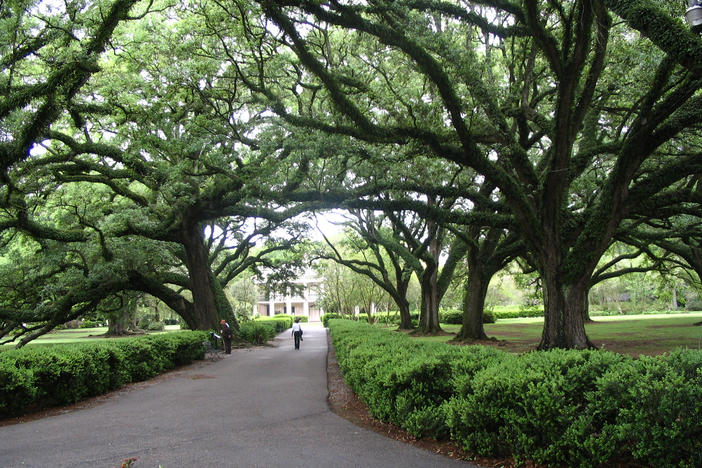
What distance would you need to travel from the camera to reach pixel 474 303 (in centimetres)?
1798

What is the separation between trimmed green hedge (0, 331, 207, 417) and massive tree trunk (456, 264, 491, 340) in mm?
10889

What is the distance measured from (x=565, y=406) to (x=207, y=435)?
4.23 m

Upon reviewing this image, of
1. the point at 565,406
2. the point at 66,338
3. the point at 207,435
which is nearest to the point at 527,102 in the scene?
the point at 565,406

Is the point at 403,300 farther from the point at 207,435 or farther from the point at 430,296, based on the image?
the point at 207,435

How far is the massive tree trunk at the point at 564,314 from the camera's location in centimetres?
1015

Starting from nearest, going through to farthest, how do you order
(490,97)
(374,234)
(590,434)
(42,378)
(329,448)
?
(590,434)
(329,448)
(42,378)
(490,97)
(374,234)

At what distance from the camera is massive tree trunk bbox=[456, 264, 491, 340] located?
1752 cm

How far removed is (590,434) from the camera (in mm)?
3830

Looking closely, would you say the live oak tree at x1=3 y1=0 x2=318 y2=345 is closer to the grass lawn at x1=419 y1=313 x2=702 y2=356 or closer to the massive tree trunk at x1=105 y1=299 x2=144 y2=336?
the grass lawn at x1=419 y1=313 x2=702 y2=356

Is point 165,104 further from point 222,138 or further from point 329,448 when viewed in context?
point 329,448

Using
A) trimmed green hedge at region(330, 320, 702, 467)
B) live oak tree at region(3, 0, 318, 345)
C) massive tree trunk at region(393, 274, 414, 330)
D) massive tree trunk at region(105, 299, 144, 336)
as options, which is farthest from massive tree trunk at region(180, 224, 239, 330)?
massive tree trunk at region(105, 299, 144, 336)

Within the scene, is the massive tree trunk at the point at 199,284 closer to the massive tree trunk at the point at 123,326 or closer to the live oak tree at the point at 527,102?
the live oak tree at the point at 527,102

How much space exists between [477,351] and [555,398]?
2.22 metres

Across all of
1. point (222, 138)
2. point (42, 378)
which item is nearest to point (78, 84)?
point (222, 138)
